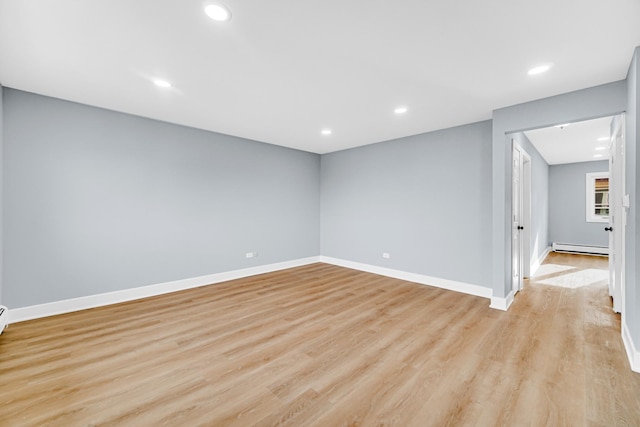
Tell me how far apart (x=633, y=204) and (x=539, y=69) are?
4.63ft

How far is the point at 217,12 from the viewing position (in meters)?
1.80

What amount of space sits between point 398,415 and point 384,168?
167 inches

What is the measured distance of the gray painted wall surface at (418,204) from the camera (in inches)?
160

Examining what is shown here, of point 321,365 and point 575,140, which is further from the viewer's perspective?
point 575,140

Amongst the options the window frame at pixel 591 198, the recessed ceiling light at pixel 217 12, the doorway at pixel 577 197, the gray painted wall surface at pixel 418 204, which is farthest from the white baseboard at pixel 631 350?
the window frame at pixel 591 198

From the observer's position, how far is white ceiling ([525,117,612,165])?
14.0 feet

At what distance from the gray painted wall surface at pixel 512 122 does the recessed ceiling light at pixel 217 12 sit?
336cm

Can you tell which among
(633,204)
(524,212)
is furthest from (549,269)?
(633,204)

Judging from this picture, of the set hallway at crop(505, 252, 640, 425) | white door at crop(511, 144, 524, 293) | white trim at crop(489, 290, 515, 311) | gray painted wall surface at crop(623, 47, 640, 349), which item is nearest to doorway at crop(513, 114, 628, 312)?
white door at crop(511, 144, 524, 293)

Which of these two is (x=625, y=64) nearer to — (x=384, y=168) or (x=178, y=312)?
(x=384, y=168)

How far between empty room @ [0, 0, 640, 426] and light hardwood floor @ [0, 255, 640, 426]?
0.02 metres

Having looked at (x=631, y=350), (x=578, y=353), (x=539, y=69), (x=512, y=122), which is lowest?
(x=578, y=353)

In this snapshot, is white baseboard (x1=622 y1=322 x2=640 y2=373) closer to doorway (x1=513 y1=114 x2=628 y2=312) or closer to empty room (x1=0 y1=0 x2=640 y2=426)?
empty room (x1=0 y1=0 x2=640 y2=426)

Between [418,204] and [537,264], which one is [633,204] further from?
[537,264]
